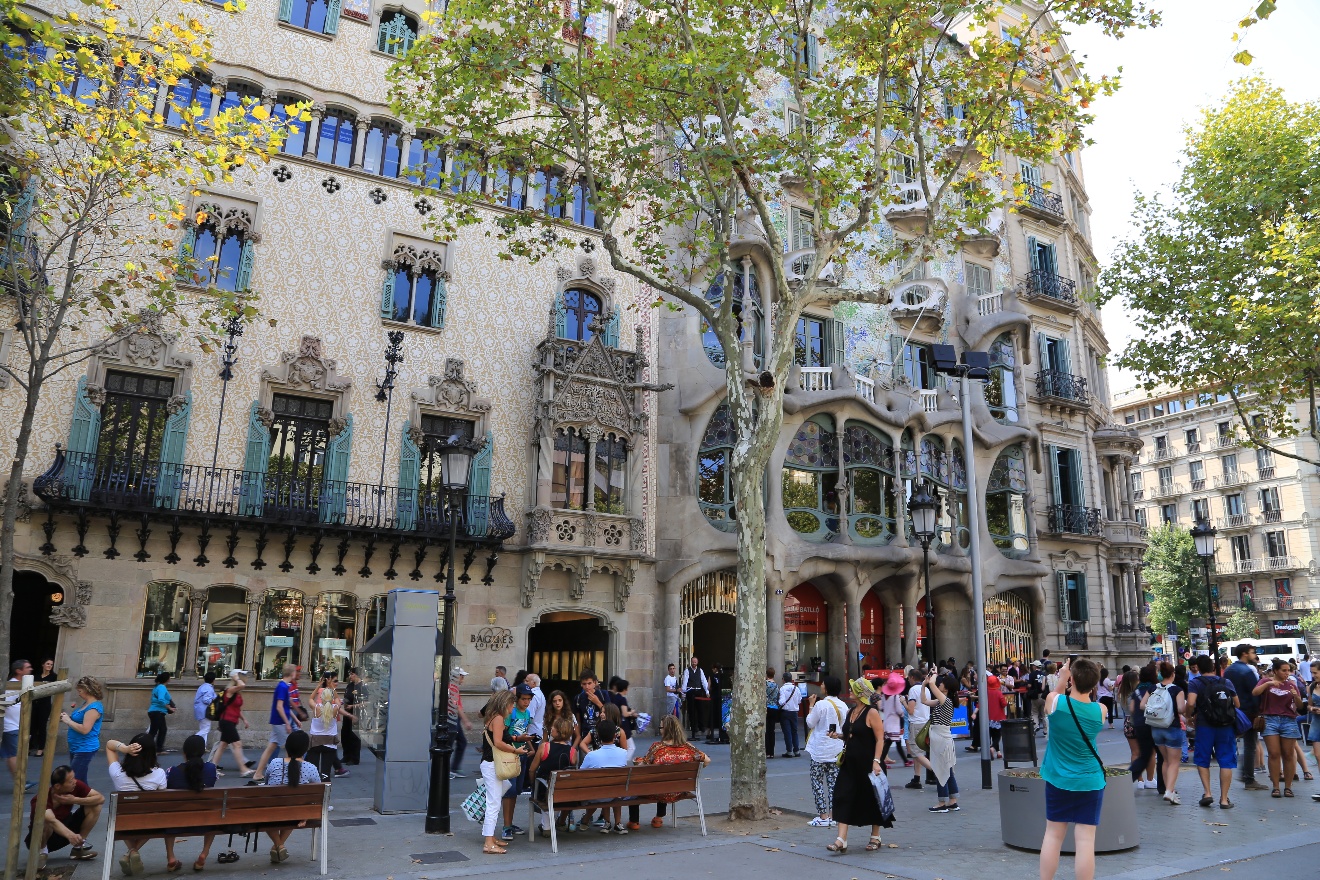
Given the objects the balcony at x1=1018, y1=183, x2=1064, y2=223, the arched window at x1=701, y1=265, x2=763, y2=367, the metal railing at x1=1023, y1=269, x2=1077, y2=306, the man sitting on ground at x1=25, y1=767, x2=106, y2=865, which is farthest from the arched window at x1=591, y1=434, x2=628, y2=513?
the balcony at x1=1018, y1=183, x2=1064, y2=223

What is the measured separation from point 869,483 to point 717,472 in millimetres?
4952

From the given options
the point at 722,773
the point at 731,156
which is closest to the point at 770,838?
the point at 722,773

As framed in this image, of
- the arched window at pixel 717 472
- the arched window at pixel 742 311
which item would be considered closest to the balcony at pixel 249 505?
the arched window at pixel 717 472

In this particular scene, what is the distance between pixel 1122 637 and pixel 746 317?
1943 cm

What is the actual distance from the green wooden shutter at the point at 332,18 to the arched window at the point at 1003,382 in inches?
848

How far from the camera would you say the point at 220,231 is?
Result: 63.5ft

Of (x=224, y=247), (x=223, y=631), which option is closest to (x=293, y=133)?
(x=224, y=247)

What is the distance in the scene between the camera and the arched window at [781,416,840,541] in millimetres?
24422

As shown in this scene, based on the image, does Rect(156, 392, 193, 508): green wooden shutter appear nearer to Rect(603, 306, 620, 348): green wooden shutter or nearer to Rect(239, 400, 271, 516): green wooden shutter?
Rect(239, 400, 271, 516): green wooden shutter

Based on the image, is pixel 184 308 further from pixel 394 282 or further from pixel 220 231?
pixel 394 282

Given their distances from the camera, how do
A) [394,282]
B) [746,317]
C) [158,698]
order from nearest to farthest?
[158,698] → [394,282] → [746,317]

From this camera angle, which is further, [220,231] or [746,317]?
[746,317]

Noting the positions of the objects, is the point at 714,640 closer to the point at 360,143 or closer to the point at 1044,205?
the point at 360,143

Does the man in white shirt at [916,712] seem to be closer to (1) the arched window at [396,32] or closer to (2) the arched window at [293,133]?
(2) the arched window at [293,133]
